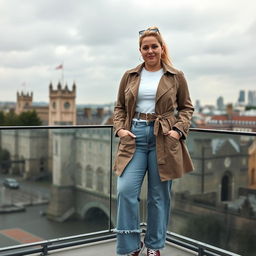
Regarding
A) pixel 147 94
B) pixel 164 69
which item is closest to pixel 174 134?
pixel 147 94

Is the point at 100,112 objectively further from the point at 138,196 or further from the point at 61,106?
the point at 138,196

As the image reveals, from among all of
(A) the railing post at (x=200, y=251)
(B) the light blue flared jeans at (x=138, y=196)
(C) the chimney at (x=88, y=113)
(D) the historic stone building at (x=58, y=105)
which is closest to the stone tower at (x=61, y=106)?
(D) the historic stone building at (x=58, y=105)

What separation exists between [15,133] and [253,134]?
166 cm

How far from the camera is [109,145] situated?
131 inches

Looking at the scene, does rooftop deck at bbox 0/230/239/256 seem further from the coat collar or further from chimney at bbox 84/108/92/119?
chimney at bbox 84/108/92/119

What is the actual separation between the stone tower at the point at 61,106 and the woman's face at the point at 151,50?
83.1 m

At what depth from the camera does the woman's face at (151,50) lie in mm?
2246

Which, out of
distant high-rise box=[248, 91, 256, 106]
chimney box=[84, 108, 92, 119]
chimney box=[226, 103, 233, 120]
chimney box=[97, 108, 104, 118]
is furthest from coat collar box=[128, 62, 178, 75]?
distant high-rise box=[248, 91, 256, 106]

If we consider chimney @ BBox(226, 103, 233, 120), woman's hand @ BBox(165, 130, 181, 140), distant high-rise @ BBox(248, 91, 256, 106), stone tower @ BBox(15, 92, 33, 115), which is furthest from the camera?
distant high-rise @ BBox(248, 91, 256, 106)

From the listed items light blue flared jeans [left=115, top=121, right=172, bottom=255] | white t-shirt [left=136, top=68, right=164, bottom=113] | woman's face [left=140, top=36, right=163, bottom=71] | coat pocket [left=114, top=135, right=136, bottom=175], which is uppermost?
woman's face [left=140, top=36, right=163, bottom=71]

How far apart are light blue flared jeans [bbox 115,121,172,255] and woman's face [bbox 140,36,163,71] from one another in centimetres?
36

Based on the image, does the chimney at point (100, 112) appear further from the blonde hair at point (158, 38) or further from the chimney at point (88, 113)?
the blonde hair at point (158, 38)

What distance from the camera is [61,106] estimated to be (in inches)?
3351

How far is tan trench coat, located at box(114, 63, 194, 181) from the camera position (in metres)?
2.22
